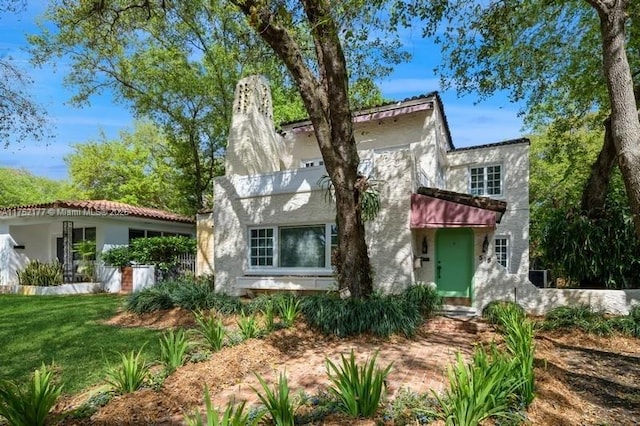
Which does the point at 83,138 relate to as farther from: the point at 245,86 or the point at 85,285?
the point at 245,86

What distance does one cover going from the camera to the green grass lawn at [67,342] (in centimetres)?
593

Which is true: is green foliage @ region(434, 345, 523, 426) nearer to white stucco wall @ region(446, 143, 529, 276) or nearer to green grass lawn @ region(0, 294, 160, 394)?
green grass lawn @ region(0, 294, 160, 394)

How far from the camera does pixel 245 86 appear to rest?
46.1ft

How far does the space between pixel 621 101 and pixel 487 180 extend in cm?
1272

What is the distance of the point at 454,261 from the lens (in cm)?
1159

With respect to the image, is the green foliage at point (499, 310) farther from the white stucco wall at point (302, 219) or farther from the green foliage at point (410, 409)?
the green foliage at point (410, 409)

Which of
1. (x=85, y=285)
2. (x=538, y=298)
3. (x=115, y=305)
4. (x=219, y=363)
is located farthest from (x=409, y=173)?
(x=85, y=285)

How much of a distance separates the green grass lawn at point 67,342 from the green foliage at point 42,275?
223 inches

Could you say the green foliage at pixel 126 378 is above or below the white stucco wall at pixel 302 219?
below

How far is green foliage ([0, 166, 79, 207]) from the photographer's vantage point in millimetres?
39125

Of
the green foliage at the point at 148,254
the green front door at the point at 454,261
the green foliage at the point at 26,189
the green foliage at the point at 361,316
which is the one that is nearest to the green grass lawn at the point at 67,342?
the green foliage at the point at 361,316

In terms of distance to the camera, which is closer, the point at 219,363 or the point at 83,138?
the point at 219,363

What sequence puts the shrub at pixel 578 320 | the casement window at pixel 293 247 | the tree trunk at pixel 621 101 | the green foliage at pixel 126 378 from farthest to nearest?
the casement window at pixel 293 247, the shrub at pixel 578 320, the green foliage at pixel 126 378, the tree trunk at pixel 621 101

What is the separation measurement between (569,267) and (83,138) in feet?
122
